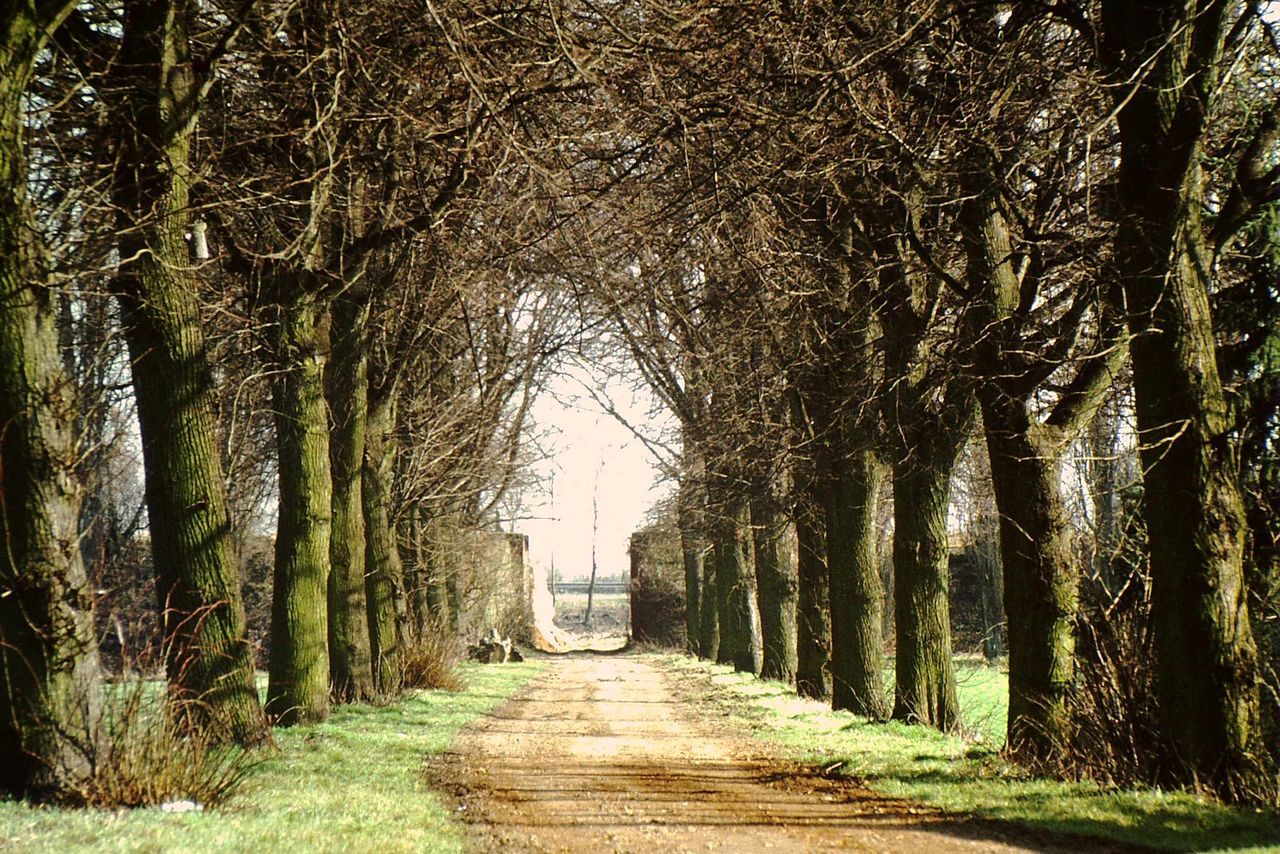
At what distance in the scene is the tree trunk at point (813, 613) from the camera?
20.6 meters

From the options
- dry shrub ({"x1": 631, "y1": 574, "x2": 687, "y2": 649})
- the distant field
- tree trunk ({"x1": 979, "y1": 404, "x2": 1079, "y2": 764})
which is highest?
tree trunk ({"x1": 979, "y1": 404, "x2": 1079, "y2": 764})

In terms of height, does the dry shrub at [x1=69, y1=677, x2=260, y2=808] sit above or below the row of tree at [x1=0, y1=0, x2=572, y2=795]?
below

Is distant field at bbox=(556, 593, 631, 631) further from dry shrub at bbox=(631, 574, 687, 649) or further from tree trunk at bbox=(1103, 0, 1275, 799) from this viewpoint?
tree trunk at bbox=(1103, 0, 1275, 799)

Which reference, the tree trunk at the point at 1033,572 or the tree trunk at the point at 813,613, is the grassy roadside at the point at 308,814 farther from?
the tree trunk at the point at 813,613

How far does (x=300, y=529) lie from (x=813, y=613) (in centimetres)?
1040

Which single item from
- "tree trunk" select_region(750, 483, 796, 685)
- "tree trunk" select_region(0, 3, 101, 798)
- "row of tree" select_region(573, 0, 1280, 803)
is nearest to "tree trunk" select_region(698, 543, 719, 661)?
"tree trunk" select_region(750, 483, 796, 685)

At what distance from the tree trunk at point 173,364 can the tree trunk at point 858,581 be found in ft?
29.2

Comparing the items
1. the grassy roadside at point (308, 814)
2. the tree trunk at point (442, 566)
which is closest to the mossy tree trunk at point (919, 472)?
the grassy roadside at point (308, 814)

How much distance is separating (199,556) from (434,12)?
17.0ft

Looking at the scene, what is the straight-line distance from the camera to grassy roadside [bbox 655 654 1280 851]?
733 centimetres

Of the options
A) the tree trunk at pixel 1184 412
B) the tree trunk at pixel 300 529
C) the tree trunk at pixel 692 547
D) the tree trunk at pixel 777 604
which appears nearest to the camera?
the tree trunk at pixel 1184 412

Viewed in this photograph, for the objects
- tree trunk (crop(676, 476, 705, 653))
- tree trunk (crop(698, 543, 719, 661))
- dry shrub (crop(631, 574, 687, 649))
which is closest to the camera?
tree trunk (crop(676, 476, 705, 653))

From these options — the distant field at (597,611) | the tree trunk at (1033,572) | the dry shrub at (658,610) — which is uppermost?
the tree trunk at (1033,572)

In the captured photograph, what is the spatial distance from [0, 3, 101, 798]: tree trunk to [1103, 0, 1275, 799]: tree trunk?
25.2ft
